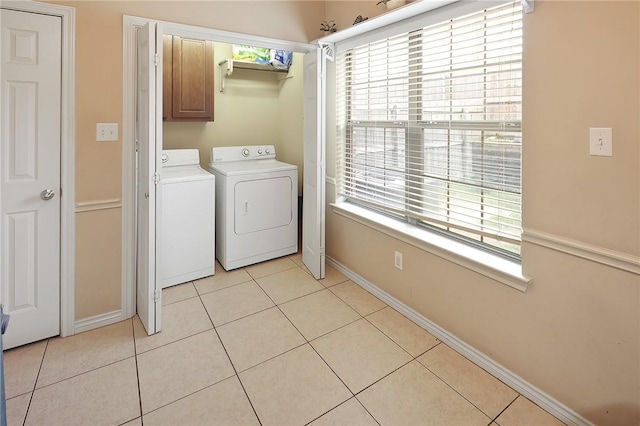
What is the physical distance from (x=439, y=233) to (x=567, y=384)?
3.34 ft

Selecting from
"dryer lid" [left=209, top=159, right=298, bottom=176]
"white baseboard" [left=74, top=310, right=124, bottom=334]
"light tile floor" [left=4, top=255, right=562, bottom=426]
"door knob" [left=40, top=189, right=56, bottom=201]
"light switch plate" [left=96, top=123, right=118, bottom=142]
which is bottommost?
"light tile floor" [left=4, top=255, right=562, bottom=426]

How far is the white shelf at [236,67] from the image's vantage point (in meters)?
3.66

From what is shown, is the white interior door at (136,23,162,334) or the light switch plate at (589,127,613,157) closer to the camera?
the light switch plate at (589,127,613,157)

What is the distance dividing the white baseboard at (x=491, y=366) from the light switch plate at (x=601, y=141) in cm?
113

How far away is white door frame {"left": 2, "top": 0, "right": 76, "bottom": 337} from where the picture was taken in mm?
2014

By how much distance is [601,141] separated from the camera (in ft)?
4.58

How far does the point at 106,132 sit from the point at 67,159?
0.27 meters

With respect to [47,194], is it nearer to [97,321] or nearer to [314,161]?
[97,321]

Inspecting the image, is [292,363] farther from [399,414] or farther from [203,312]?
[203,312]

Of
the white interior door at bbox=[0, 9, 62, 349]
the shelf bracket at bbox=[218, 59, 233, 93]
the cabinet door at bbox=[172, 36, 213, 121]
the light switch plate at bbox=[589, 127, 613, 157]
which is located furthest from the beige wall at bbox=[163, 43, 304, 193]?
the light switch plate at bbox=[589, 127, 613, 157]

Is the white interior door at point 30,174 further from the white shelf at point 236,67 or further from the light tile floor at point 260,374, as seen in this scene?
the white shelf at point 236,67

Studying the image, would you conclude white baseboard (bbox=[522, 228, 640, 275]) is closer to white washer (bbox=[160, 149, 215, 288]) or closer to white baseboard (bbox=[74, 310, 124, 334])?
white washer (bbox=[160, 149, 215, 288])

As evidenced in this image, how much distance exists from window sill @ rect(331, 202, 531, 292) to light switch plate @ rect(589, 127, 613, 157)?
0.64m

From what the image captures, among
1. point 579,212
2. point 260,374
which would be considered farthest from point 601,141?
point 260,374
